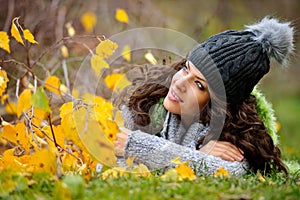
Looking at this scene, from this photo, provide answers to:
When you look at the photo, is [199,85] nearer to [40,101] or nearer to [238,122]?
[238,122]

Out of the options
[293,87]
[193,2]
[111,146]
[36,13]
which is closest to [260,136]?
[111,146]

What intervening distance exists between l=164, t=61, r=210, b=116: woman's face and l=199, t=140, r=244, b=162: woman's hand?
0.66 feet

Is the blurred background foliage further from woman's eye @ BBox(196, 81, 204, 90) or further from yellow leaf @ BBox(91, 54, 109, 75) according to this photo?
woman's eye @ BBox(196, 81, 204, 90)

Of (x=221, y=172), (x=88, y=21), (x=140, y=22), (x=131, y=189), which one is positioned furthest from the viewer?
(x=140, y=22)

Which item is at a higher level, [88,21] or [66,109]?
[88,21]

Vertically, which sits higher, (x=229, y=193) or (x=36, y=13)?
(x=36, y=13)

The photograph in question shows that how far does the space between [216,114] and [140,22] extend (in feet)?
9.46

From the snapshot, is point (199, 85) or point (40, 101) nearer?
point (40, 101)

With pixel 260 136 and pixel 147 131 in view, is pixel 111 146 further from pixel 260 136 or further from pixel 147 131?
pixel 260 136

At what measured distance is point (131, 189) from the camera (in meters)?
2.09

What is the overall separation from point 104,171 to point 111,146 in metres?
0.21

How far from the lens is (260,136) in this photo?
2.98 m

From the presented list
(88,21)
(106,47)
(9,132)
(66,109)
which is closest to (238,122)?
(106,47)

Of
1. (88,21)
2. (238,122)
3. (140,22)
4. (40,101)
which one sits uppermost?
(140,22)
